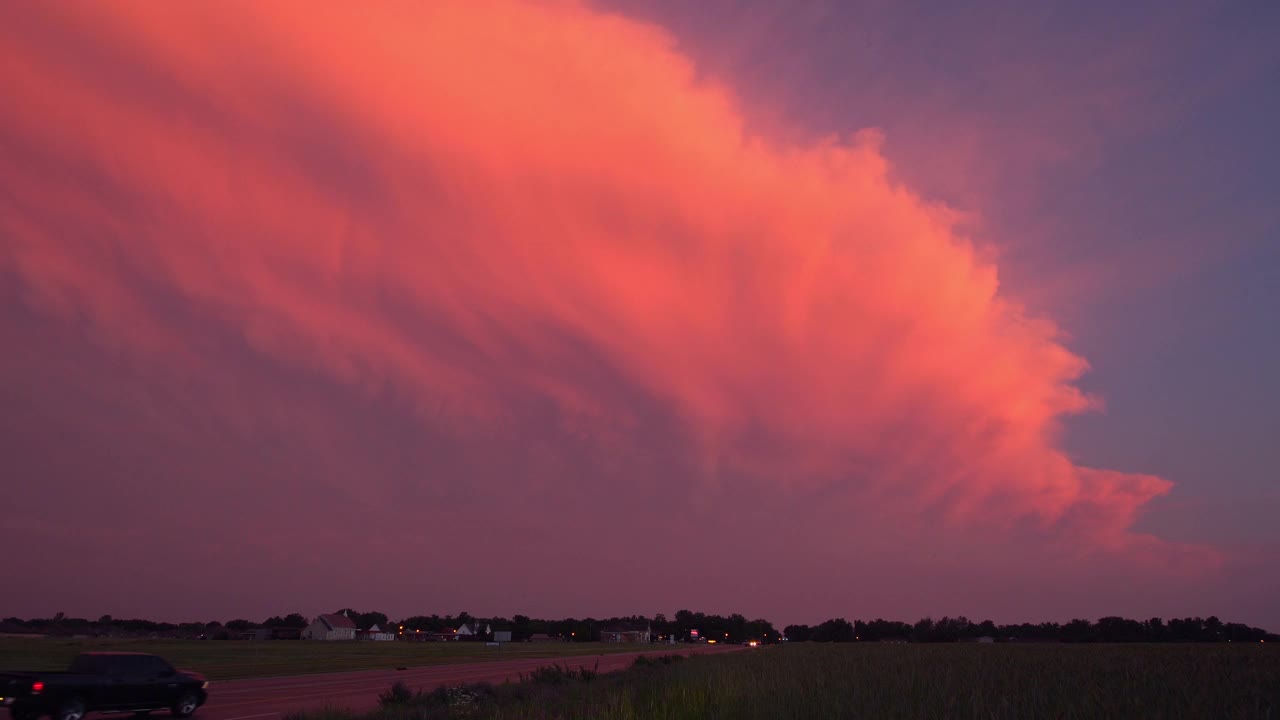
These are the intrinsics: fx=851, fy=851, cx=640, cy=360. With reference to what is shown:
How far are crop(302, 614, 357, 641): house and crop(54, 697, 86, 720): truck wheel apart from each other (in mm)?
154320

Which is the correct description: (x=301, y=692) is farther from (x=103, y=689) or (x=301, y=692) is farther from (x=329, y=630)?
(x=329, y=630)

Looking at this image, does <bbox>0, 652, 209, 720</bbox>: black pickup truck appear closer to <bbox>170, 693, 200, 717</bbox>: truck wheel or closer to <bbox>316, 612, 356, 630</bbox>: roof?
<bbox>170, 693, 200, 717</bbox>: truck wheel

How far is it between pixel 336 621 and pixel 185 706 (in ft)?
523

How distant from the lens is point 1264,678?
22.1 metres

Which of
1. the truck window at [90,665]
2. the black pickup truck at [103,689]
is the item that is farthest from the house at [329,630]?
the truck window at [90,665]

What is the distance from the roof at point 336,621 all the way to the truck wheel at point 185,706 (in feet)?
511

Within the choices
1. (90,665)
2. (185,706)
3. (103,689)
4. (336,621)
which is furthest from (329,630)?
(103,689)

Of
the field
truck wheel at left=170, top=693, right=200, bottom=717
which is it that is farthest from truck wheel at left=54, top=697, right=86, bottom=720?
the field

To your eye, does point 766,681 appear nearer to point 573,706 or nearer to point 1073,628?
point 573,706

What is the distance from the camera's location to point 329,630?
166 metres

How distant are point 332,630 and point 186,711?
156021mm

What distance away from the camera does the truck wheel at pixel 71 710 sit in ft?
69.1

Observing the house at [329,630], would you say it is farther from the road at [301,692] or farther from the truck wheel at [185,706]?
the truck wheel at [185,706]

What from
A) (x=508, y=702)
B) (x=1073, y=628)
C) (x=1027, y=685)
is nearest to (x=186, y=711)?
(x=508, y=702)
